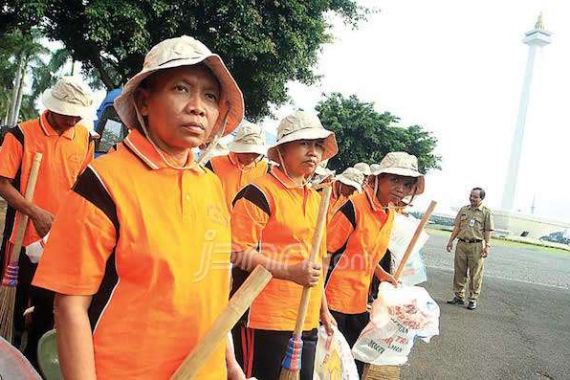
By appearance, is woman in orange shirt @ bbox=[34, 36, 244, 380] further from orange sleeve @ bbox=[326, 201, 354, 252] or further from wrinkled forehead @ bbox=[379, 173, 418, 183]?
wrinkled forehead @ bbox=[379, 173, 418, 183]

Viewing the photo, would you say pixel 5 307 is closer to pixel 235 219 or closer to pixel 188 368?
pixel 235 219

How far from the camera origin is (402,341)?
338cm

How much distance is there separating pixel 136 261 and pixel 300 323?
1246 mm

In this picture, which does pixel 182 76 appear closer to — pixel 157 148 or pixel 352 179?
pixel 157 148

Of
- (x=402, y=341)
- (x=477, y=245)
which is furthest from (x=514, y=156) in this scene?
(x=402, y=341)

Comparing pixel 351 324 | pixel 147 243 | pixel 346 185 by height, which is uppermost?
pixel 346 185

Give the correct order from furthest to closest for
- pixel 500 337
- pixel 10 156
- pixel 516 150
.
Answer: pixel 516 150, pixel 500 337, pixel 10 156

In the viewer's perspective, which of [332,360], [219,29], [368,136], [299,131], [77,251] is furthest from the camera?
[368,136]

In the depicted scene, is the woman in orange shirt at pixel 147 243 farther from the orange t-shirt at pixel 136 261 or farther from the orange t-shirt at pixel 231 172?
the orange t-shirt at pixel 231 172

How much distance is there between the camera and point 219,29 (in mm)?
11719

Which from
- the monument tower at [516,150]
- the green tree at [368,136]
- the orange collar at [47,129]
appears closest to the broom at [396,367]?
the orange collar at [47,129]

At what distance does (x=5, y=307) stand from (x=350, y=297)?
206 centimetres

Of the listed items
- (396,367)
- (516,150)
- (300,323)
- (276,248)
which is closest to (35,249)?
(276,248)

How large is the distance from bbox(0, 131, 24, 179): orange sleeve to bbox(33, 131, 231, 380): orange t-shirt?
80.0 inches
